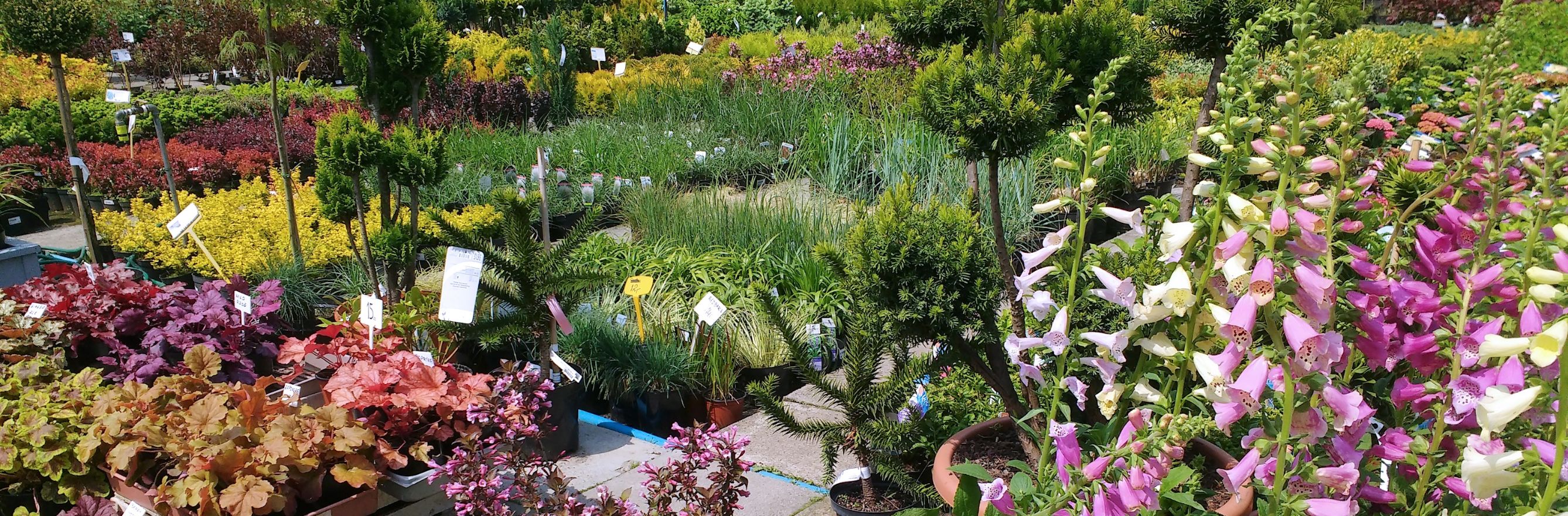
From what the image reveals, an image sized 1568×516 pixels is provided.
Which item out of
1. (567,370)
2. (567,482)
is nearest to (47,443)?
(567,370)

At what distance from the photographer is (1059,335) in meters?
1.77

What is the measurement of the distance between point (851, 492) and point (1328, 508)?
5.64 feet

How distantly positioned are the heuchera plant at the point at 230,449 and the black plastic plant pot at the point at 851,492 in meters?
1.27

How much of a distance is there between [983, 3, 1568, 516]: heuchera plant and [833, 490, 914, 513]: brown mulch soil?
1129mm

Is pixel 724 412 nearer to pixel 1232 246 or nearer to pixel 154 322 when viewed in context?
pixel 154 322

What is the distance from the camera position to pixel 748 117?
8.14 meters

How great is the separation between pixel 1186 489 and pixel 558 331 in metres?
2.68

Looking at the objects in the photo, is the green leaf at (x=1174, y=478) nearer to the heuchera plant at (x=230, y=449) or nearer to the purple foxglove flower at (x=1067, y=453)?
the purple foxglove flower at (x=1067, y=453)

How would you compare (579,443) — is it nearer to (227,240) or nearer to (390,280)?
(390,280)

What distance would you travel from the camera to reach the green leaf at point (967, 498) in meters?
1.92

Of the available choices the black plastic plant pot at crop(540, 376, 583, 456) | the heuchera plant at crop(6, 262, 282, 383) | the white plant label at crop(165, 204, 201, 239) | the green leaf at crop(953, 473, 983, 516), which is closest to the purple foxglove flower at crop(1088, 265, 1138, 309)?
the green leaf at crop(953, 473, 983, 516)

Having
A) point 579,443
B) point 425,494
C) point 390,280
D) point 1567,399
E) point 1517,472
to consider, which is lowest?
point 579,443

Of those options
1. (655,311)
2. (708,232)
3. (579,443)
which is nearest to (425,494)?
(579,443)

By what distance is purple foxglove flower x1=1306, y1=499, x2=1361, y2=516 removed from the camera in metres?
1.31
